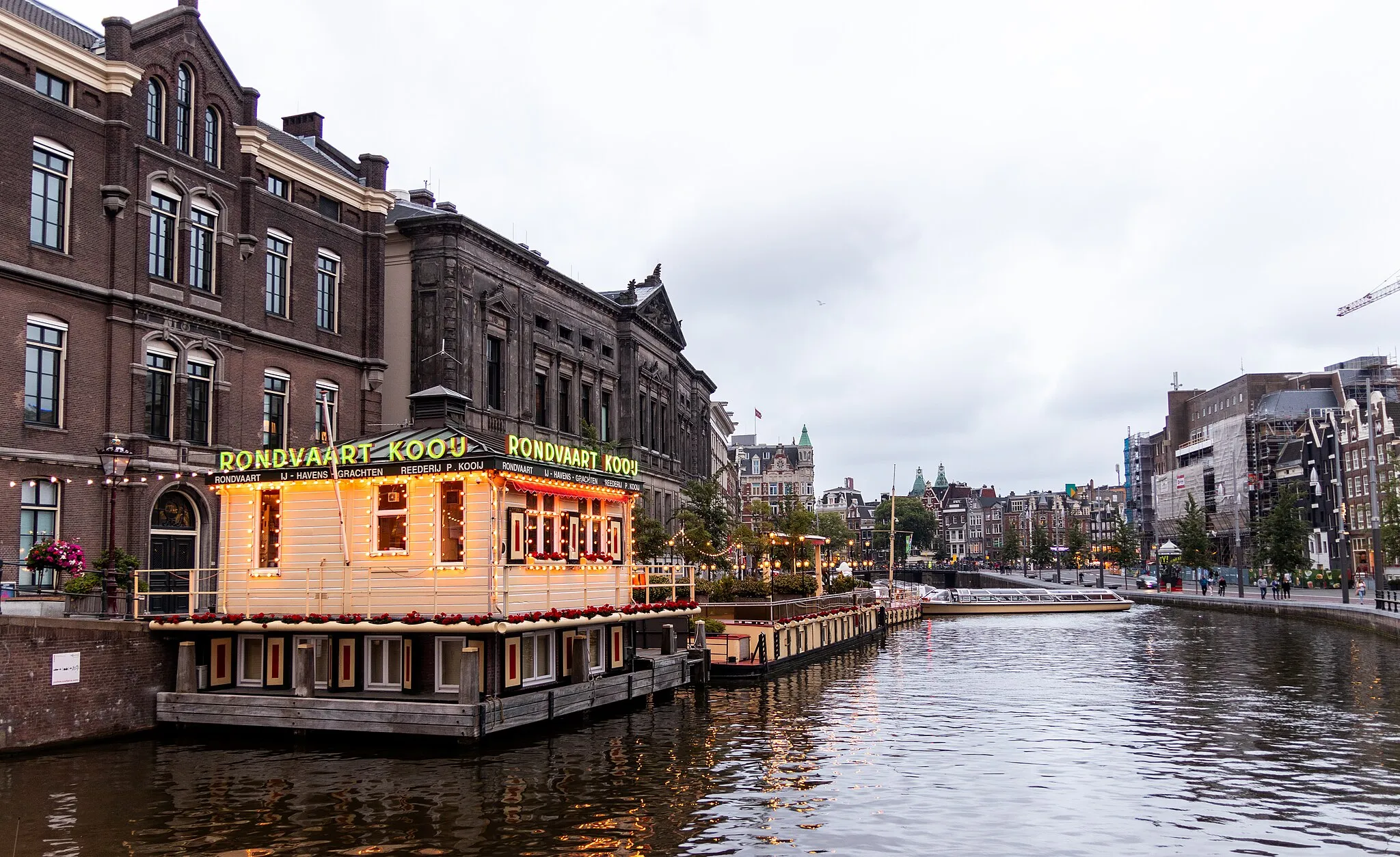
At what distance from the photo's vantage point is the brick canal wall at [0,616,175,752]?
24469 millimetres

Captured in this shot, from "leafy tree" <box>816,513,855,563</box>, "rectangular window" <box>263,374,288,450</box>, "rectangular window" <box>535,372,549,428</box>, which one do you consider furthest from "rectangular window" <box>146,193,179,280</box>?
"leafy tree" <box>816,513,855,563</box>

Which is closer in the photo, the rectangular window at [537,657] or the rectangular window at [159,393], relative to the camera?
the rectangular window at [537,657]

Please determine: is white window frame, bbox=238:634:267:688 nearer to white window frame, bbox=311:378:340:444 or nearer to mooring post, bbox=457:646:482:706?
mooring post, bbox=457:646:482:706

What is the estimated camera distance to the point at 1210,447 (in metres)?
155

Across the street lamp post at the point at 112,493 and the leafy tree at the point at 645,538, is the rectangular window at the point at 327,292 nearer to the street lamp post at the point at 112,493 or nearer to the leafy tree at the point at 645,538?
the leafy tree at the point at 645,538

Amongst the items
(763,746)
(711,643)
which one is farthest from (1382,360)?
(763,746)

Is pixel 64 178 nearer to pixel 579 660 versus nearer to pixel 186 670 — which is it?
pixel 186 670

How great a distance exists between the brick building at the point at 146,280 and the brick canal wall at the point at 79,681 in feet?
25.2

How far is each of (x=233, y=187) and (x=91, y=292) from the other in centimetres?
834

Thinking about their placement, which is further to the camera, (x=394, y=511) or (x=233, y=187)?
(x=233, y=187)

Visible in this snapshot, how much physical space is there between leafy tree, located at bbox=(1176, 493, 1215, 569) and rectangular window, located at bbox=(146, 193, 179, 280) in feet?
375

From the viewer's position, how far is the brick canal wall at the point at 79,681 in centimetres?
2447

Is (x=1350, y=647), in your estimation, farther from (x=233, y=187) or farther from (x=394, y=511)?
(x=233, y=187)

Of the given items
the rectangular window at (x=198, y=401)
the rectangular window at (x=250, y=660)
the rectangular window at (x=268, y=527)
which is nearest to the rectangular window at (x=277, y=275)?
the rectangular window at (x=198, y=401)
